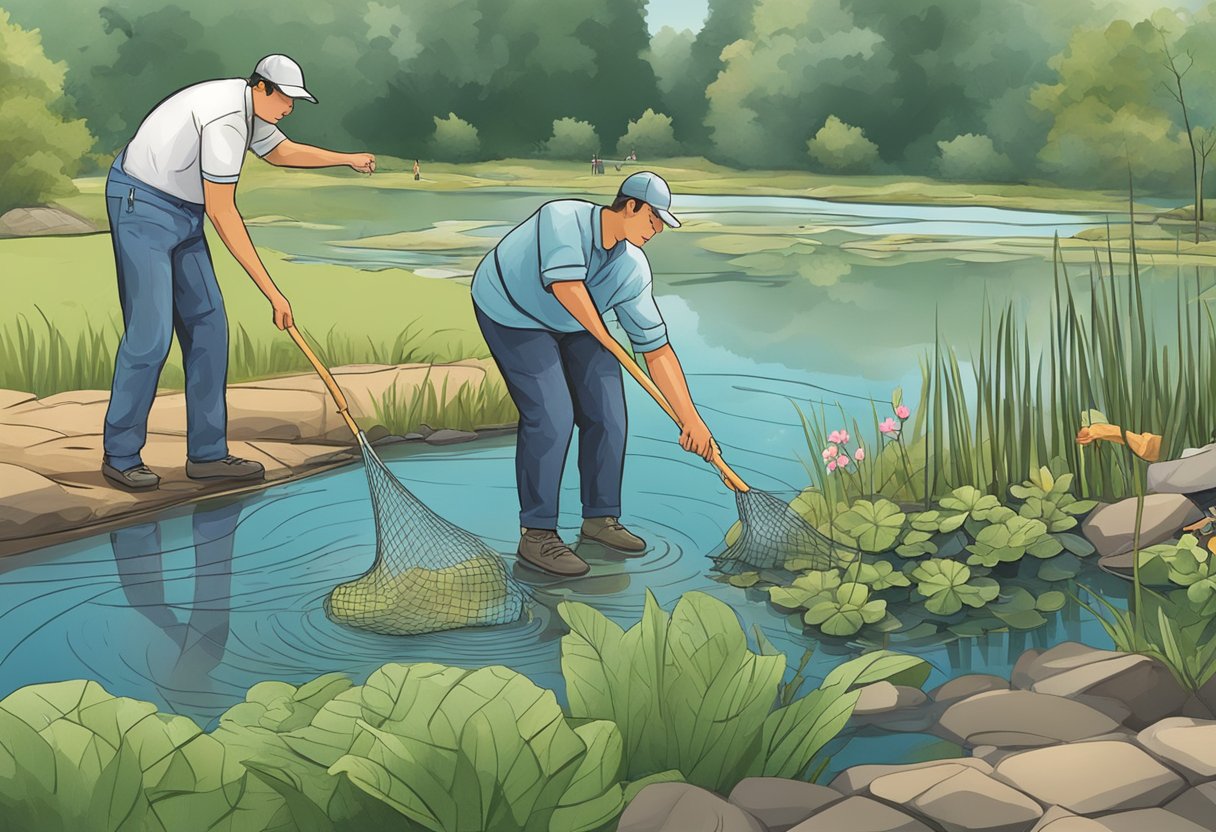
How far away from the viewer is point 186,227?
420 centimetres

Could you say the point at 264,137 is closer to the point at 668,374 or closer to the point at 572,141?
the point at 572,141

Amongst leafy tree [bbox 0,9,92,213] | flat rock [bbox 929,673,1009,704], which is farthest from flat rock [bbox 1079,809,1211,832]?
leafy tree [bbox 0,9,92,213]

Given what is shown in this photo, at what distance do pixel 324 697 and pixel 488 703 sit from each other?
0.54 meters

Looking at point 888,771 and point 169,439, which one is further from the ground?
point 169,439

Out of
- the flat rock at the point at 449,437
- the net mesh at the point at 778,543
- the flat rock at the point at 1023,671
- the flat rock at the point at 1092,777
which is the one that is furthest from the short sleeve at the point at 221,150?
the flat rock at the point at 1092,777

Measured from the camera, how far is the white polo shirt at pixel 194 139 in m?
4.09

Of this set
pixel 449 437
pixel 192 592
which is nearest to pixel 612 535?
Result: pixel 449 437

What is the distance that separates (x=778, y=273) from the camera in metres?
4.80

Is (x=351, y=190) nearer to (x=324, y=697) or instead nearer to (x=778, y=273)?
(x=778, y=273)

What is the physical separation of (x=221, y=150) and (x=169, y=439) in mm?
1104

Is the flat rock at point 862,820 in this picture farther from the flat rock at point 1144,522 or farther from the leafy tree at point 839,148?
the leafy tree at point 839,148

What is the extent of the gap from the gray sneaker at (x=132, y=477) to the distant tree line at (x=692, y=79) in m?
1.16

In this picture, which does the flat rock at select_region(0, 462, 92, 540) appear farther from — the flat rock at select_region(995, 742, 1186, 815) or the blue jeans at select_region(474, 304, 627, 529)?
the flat rock at select_region(995, 742, 1186, 815)

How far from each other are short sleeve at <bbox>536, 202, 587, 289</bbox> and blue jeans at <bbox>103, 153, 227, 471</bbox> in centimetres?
123
